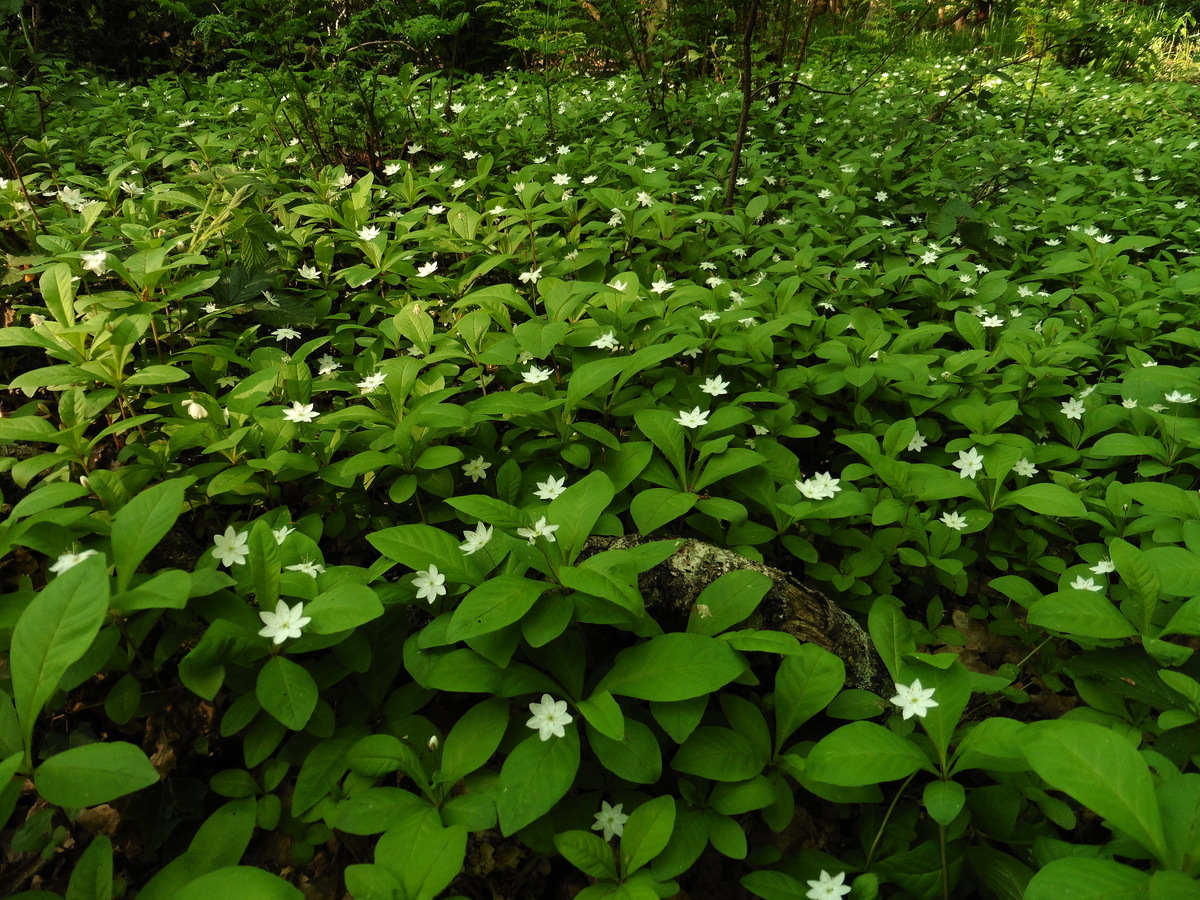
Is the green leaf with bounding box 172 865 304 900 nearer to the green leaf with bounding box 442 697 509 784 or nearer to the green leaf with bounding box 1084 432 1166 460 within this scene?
the green leaf with bounding box 442 697 509 784

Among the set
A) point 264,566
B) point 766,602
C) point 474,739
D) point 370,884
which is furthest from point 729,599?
point 264,566

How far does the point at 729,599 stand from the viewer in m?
1.61

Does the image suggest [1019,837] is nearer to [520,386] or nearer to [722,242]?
[520,386]

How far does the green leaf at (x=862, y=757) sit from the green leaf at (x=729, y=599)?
33cm

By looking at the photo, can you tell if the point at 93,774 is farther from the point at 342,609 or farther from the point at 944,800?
the point at 944,800

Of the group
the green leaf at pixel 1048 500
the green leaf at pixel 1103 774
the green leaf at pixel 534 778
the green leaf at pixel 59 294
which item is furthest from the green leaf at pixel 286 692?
the green leaf at pixel 1048 500

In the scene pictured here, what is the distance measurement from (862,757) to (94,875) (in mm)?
1402

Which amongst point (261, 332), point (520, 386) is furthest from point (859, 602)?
point (261, 332)

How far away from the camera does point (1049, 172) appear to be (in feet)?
16.9

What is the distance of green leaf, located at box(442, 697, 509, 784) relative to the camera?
4.54ft

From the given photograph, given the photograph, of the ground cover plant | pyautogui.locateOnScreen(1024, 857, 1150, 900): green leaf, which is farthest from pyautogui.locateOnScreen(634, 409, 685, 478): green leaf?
pyautogui.locateOnScreen(1024, 857, 1150, 900): green leaf

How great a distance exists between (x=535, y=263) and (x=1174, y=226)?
4.16m

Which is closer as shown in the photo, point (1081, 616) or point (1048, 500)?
point (1081, 616)

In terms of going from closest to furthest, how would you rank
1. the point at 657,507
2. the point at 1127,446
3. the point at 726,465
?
the point at 657,507 < the point at 726,465 < the point at 1127,446
